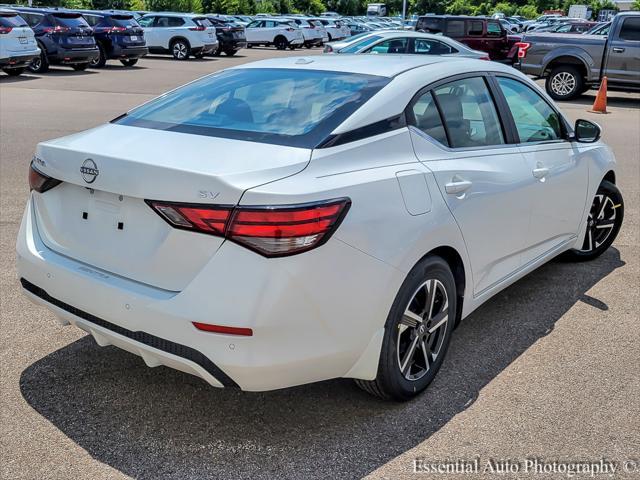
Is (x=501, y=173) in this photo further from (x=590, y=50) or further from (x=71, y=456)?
(x=590, y=50)

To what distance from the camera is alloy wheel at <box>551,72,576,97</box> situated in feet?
56.1

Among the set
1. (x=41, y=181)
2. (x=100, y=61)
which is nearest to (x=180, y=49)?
(x=100, y=61)

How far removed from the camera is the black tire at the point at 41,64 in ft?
66.0

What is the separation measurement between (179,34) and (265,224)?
28.1m

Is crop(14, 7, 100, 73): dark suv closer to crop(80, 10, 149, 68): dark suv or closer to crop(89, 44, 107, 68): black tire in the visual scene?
crop(80, 10, 149, 68): dark suv

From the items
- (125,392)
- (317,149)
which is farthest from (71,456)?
(317,149)

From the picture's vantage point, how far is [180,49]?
29.1 metres

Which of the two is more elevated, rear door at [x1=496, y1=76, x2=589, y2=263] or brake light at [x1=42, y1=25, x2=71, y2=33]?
rear door at [x1=496, y1=76, x2=589, y2=263]

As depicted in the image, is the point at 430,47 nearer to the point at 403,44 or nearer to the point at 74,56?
the point at 403,44

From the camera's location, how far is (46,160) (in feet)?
10.5

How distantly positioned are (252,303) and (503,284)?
6.60 ft

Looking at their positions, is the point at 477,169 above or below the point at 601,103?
above

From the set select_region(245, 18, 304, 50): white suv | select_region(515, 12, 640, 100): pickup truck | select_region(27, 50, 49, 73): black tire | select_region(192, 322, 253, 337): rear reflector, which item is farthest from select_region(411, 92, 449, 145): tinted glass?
select_region(245, 18, 304, 50): white suv

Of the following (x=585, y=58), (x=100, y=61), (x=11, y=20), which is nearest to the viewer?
(x=585, y=58)
